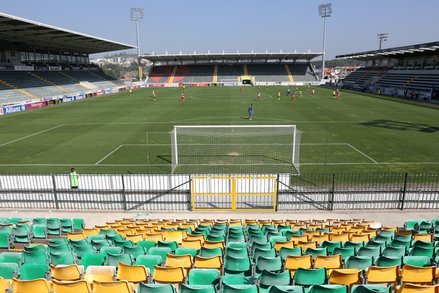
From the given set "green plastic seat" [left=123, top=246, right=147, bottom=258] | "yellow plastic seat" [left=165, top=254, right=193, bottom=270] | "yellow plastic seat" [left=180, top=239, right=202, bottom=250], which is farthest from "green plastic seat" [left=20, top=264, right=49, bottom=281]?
"yellow plastic seat" [left=180, top=239, right=202, bottom=250]

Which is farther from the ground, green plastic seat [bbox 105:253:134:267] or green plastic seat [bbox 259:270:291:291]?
green plastic seat [bbox 259:270:291:291]

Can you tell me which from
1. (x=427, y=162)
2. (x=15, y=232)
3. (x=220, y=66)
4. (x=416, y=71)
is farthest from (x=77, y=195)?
(x=220, y=66)

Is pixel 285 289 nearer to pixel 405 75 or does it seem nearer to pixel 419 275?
pixel 419 275

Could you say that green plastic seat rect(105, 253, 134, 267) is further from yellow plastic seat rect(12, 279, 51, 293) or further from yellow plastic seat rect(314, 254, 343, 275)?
yellow plastic seat rect(314, 254, 343, 275)

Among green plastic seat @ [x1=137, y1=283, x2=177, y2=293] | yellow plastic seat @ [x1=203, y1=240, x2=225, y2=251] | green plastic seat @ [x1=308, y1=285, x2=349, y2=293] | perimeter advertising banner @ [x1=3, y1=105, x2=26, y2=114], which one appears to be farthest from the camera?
perimeter advertising banner @ [x1=3, y1=105, x2=26, y2=114]

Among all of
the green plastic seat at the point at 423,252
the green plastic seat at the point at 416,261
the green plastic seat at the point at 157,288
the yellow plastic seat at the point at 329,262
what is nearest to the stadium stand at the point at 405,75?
the green plastic seat at the point at 423,252

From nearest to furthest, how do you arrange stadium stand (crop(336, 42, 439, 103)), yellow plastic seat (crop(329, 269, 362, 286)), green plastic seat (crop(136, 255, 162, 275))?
1. yellow plastic seat (crop(329, 269, 362, 286))
2. green plastic seat (crop(136, 255, 162, 275))
3. stadium stand (crop(336, 42, 439, 103))

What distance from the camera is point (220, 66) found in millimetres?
104000

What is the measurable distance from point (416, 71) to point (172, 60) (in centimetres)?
6804

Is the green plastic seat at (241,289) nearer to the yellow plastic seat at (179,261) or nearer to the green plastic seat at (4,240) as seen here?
the yellow plastic seat at (179,261)

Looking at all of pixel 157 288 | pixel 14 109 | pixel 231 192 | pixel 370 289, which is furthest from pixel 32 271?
pixel 14 109

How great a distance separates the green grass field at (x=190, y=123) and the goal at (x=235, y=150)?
1.06 metres

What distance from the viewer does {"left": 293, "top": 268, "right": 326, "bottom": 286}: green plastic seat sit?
221 inches

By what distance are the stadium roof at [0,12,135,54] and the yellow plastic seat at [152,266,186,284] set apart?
141 feet
